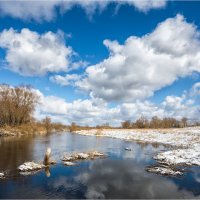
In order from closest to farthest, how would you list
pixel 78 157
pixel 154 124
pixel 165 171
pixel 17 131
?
pixel 165 171 < pixel 78 157 < pixel 17 131 < pixel 154 124

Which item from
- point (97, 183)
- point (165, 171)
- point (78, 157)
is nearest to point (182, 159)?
point (165, 171)

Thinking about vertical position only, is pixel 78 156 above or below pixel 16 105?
below

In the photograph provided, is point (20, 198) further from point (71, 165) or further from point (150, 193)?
point (71, 165)

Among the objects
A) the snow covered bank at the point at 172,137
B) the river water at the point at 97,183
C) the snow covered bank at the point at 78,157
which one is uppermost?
the snow covered bank at the point at 172,137

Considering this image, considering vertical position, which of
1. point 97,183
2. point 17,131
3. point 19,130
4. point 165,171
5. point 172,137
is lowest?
point 97,183

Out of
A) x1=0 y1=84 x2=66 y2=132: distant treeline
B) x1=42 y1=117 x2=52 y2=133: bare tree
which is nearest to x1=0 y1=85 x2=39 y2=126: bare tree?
x1=0 y1=84 x2=66 y2=132: distant treeline

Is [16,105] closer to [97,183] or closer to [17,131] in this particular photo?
[17,131]

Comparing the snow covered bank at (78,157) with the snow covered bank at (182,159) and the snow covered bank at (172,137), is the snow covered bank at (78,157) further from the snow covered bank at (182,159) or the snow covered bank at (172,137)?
the snow covered bank at (172,137)

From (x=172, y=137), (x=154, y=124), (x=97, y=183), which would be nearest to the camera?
(x=97, y=183)

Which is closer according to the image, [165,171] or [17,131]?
[165,171]

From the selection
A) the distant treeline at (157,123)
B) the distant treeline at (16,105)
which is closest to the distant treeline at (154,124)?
the distant treeline at (157,123)

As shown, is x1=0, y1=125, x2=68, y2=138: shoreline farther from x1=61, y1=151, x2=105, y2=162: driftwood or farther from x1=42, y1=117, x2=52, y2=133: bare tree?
x1=61, y1=151, x2=105, y2=162: driftwood

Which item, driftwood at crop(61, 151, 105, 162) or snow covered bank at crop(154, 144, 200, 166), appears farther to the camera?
driftwood at crop(61, 151, 105, 162)

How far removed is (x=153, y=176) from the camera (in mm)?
21922
